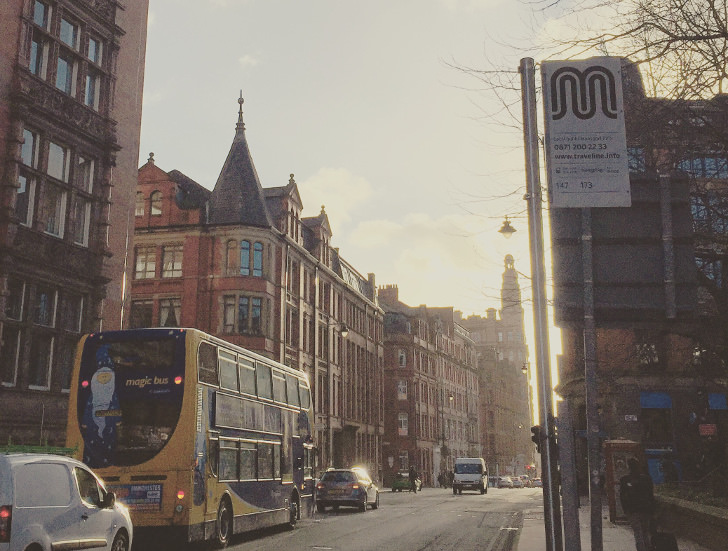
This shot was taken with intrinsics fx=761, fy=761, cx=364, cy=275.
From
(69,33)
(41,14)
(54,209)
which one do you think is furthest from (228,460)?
(69,33)

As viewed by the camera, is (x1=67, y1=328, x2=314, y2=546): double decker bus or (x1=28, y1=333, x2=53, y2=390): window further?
(x1=28, y1=333, x2=53, y2=390): window

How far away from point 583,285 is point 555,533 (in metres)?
2.06

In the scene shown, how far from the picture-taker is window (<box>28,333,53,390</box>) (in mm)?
21922

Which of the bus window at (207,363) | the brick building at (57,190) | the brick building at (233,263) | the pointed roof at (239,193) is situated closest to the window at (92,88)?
the brick building at (57,190)

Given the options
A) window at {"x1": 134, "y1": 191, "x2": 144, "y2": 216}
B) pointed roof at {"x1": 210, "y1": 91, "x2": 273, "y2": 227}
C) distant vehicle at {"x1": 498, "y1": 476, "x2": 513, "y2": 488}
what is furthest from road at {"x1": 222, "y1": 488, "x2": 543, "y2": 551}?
distant vehicle at {"x1": 498, "y1": 476, "x2": 513, "y2": 488}

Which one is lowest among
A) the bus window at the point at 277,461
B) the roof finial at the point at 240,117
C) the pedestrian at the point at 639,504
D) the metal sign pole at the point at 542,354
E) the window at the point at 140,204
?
the pedestrian at the point at 639,504

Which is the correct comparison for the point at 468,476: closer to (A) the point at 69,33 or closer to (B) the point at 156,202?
(B) the point at 156,202

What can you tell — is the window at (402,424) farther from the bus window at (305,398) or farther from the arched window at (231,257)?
the bus window at (305,398)

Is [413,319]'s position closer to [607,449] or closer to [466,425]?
[466,425]

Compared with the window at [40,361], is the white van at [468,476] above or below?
below

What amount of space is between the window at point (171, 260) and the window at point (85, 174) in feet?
68.2

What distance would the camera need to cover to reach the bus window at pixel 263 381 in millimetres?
18391

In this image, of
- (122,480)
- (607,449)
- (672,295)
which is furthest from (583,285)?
(607,449)

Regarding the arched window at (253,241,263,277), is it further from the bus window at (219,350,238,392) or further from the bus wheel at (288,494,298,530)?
the bus window at (219,350,238,392)
